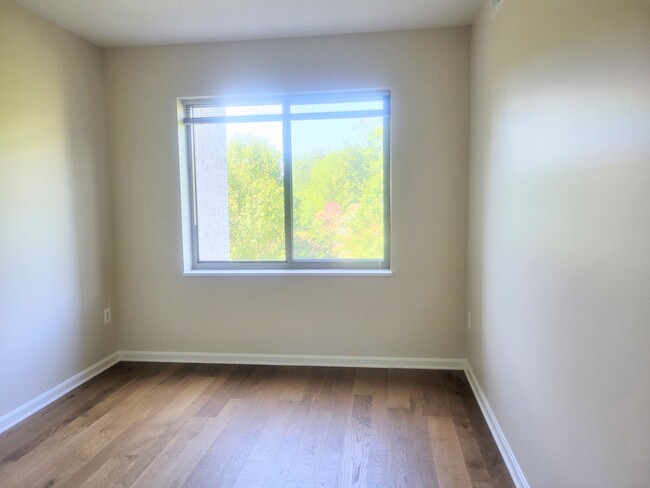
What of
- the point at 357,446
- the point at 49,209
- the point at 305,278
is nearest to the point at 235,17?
the point at 49,209

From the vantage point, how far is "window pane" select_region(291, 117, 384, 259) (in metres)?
3.28

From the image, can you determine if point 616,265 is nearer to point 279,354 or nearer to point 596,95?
point 596,95

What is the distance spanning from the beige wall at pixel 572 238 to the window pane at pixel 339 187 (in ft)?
3.59

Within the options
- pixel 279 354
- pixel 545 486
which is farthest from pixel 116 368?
pixel 545 486

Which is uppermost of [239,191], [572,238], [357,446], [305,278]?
[239,191]

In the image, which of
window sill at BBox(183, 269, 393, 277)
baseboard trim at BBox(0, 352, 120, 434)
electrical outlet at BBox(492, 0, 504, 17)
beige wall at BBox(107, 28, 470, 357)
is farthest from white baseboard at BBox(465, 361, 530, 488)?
baseboard trim at BBox(0, 352, 120, 434)

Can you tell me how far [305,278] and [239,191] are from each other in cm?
94

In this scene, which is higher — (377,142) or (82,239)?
(377,142)

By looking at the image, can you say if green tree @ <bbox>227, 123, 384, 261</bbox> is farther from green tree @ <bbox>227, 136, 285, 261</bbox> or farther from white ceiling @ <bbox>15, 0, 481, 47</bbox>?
white ceiling @ <bbox>15, 0, 481, 47</bbox>

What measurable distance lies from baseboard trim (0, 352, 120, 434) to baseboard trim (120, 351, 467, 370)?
0.20 m

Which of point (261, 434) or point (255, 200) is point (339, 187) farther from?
point (261, 434)

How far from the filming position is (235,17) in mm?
2775

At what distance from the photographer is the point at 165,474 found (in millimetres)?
2029

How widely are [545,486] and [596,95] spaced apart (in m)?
1.46
